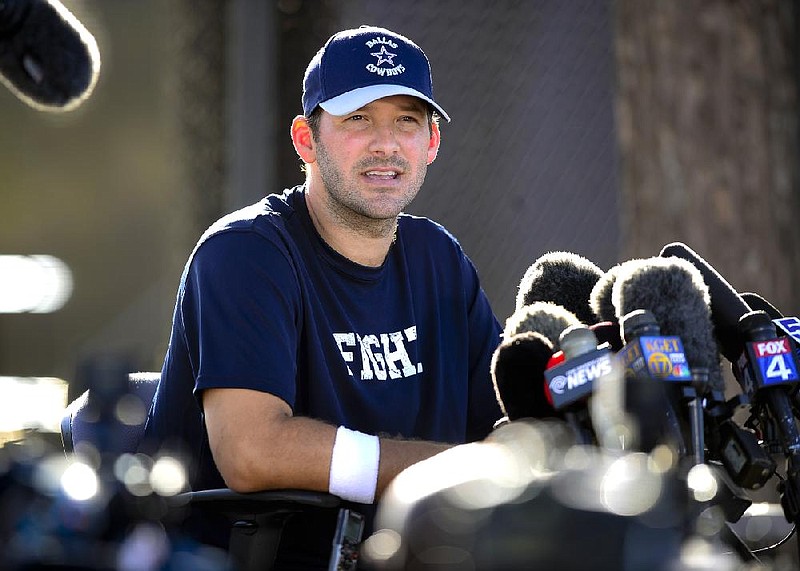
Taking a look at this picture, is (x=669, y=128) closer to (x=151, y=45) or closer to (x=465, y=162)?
(x=465, y=162)

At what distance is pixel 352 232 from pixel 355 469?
28.5 inches

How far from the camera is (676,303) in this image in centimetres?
214

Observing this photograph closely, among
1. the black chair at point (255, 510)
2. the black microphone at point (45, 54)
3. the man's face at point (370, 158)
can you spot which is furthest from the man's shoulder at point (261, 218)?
the black microphone at point (45, 54)

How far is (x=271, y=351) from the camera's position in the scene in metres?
2.72

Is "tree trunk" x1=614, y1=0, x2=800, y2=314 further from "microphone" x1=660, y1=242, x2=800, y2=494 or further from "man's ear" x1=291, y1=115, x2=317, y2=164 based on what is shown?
"microphone" x1=660, y1=242, x2=800, y2=494

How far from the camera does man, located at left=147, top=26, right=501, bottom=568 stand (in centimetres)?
263

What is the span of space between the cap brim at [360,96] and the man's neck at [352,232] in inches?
8.5

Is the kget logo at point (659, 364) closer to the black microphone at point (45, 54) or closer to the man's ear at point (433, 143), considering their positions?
the black microphone at point (45, 54)

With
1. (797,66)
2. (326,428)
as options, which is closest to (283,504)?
(326,428)

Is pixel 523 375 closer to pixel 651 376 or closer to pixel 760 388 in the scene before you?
pixel 651 376

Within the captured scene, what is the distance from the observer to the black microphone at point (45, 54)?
1531 mm

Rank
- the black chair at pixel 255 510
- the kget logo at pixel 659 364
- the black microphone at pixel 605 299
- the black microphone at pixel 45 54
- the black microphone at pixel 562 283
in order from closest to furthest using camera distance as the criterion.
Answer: the black microphone at pixel 45 54, the kget logo at pixel 659 364, the black microphone at pixel 605 299, the black chair at pixel 255 510, the black microphone at pixel 562 283

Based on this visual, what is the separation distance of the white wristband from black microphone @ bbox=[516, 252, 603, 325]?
495mm

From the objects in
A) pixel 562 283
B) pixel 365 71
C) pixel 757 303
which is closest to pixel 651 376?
pixel 757 303
